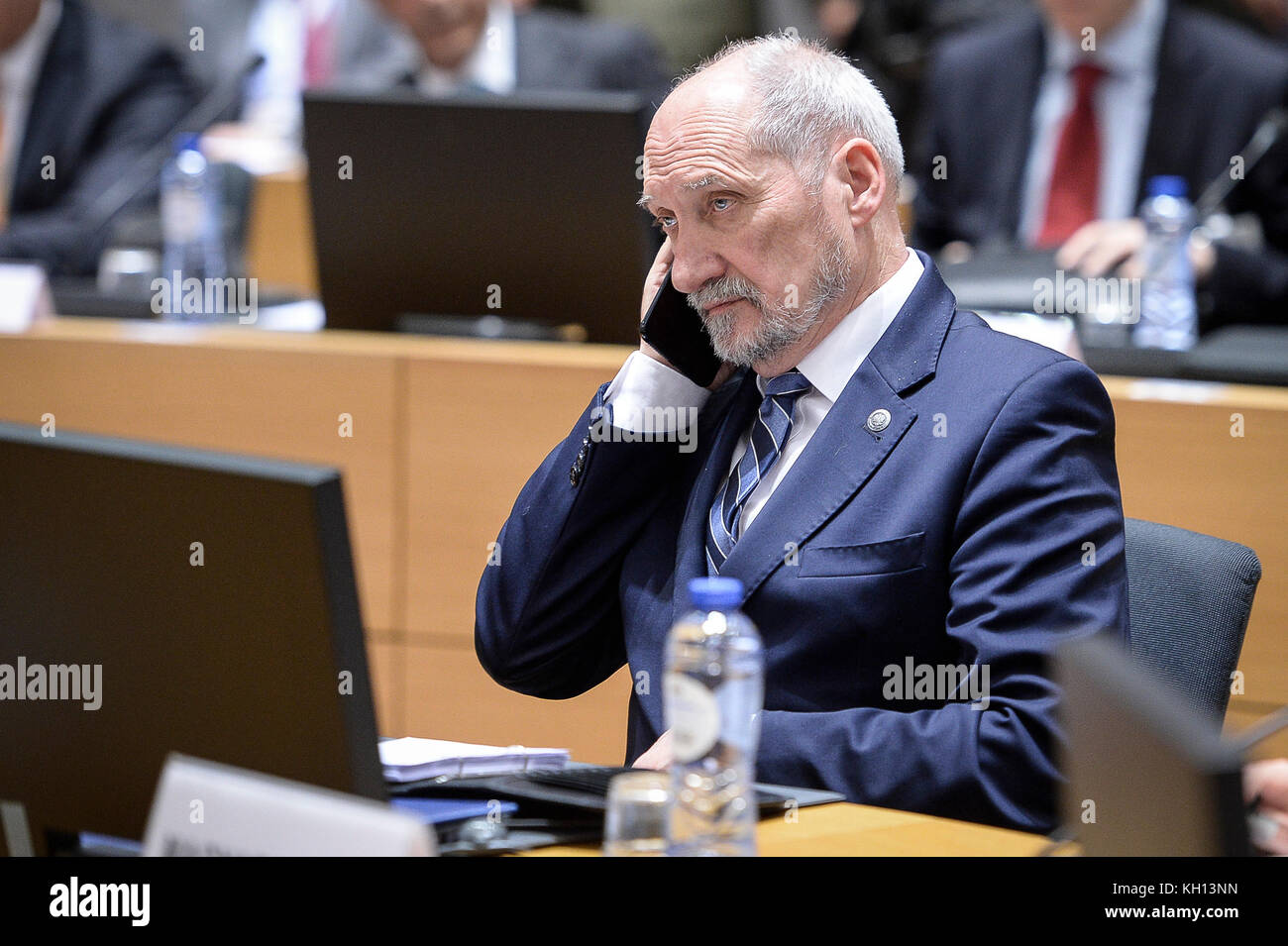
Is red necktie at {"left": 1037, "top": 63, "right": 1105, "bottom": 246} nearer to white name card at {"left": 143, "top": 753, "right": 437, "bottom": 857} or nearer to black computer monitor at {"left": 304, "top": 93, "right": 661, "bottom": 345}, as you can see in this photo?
black computer monitor at {"left": 304, "top": 93, "right": 661, "bottom": 345}

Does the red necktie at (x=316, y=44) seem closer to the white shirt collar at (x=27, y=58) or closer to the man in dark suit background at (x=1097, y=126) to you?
the white shirt collar at (x=27, y=58)

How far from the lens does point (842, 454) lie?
180 centimetres

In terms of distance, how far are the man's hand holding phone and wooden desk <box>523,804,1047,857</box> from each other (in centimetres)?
65

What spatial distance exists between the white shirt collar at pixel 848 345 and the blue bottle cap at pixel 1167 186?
148 cm

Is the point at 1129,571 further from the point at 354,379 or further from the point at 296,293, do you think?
the point at 296,293

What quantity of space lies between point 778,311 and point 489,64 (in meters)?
2.63

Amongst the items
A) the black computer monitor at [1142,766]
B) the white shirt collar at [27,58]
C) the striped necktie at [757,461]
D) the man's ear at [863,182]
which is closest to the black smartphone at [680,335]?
the striped necktie at [757,461]

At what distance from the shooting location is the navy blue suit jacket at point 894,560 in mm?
1614

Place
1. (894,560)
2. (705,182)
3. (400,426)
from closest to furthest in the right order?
Answer: 1. (894,560)
2. (705,182)
3. (400,426)

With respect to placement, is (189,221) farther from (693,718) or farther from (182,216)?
(693,718)

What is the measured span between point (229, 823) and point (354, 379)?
194 cm

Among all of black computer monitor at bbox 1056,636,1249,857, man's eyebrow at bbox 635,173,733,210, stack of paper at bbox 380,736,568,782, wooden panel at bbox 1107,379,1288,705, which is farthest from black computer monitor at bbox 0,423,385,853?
wooden panel at bbox 1107,379,1288,705

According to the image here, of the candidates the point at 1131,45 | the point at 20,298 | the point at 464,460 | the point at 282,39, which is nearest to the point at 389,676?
the point at 464,460
